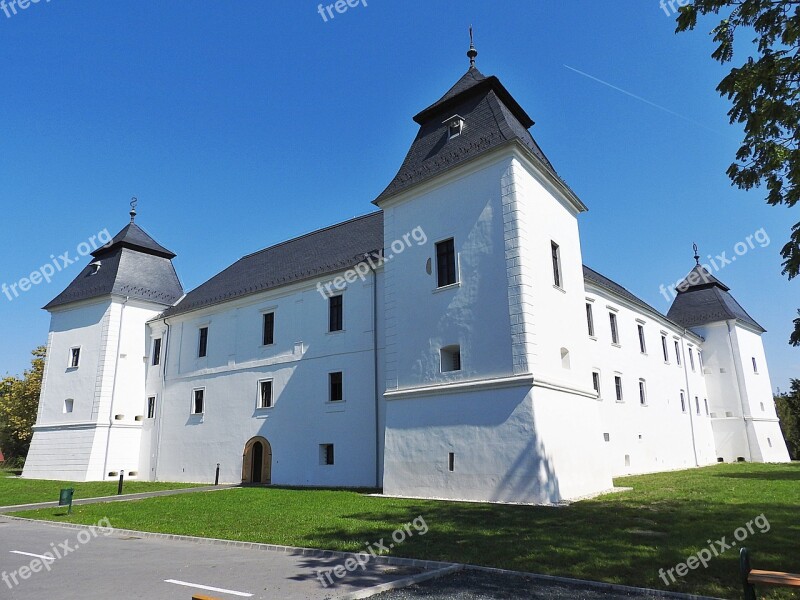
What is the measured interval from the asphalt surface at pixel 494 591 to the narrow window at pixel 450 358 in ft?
33.0

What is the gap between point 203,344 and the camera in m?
29.1

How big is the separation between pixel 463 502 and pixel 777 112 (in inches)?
457

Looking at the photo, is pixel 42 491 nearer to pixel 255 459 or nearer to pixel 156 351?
pixel 255 459

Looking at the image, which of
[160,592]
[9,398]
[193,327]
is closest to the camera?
[160,592]

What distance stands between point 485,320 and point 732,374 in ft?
104

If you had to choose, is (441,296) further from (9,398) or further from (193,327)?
(9,398)

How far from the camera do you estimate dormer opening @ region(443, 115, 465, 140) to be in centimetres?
1923

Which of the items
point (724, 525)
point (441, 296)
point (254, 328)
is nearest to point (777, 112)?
point (724, 525)

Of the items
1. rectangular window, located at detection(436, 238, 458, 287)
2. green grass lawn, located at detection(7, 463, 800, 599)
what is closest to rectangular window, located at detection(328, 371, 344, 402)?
green grass lawn, located at detection(7, 463, 800, 599)

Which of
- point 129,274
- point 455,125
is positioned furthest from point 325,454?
point 129,274

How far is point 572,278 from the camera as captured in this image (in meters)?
19.6

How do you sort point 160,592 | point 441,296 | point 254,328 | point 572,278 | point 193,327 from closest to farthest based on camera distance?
point 160,592 → point 441,296 → point 572,278 → point 254,328 → point 193,327

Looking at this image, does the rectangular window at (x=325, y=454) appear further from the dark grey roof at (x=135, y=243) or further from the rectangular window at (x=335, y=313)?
the dark grey roof at (x=135, y=243)

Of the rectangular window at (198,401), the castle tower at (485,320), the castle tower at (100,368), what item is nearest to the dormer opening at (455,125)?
the castle tower at (485,320)
